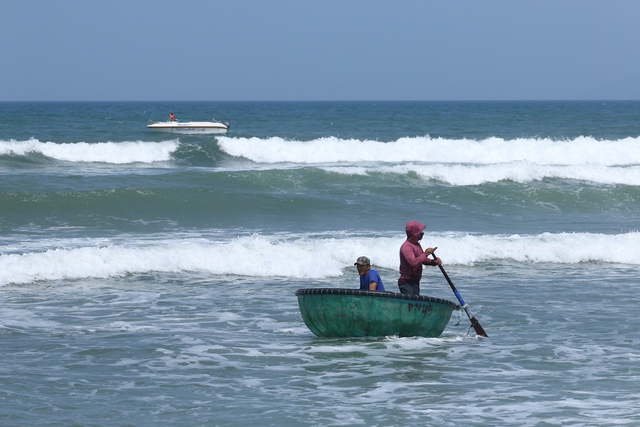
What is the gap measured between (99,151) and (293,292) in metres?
27.1

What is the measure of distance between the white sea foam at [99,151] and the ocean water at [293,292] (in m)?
1.69

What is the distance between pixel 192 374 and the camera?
32.0 ft

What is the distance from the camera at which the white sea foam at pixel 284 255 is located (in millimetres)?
16125

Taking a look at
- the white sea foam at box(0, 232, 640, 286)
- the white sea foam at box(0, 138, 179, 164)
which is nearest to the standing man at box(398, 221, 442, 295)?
the white sea foam at box(0, 232, 640, 286)

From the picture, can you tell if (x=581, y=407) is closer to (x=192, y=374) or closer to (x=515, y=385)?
(x=515, y=385)

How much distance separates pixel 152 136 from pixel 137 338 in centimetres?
4289

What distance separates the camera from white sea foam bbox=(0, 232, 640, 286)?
16.1 m

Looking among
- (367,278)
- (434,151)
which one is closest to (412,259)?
(367,278)

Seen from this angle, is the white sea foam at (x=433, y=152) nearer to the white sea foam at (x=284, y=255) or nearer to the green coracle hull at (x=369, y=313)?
the white sea foam at (x=284, y=255)

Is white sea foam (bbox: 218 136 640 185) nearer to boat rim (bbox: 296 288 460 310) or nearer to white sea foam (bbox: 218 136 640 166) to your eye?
white sea foam (bbox: 218 136 640 166)

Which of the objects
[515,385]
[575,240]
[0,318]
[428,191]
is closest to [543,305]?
[515,385]

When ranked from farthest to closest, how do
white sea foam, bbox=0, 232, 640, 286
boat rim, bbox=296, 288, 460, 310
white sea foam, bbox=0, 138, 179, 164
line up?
white sea foam, bbox=0, 138, 179, 164
white sea foam, bbox=0, 232, 640, 286
boat rim, bbox=296, 288, 460, 310

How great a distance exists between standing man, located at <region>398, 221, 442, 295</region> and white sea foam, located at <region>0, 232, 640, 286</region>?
5367mm

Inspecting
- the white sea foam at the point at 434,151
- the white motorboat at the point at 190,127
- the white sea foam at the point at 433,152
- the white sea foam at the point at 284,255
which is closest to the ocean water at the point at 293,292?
the white sea foam at the point at 284,255
